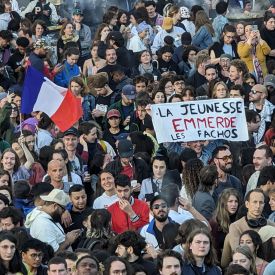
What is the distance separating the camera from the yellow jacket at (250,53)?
2727cm

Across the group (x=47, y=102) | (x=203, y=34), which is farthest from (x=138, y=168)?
(x=203, y=34)

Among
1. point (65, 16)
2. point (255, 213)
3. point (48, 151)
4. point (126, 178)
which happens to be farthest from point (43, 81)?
point (65, 16)

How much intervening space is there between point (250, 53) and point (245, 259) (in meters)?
10.3

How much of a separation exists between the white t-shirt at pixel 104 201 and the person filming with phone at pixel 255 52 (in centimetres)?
706

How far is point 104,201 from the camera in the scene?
66.4ft

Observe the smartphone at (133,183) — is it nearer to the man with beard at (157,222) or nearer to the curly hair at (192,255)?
the man with beard at (157,222)

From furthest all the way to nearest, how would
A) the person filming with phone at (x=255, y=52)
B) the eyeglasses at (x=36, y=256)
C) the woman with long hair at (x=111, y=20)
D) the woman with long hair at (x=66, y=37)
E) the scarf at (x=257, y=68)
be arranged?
the woman with long hair at (x=111, y=20) < the woman with long hair at (x=66, y=37) < the person filming with phone at (x=255, y=52) < the scarf at (x=257, y=68) < the eyeglasses at (x=36, y=256)

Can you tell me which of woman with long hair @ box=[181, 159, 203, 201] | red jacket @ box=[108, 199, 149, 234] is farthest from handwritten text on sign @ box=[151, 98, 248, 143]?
red jacket @ box=[108, 199, 149, 234]

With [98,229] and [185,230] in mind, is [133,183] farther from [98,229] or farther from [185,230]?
[185,230]

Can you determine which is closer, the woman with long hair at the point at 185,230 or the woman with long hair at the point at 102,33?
the woman with long hair at the point at 185,230

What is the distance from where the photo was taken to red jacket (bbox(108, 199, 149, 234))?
19453 millimetres

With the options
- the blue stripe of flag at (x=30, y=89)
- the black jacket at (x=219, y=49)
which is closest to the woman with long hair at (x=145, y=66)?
the black jacket at (x=219, y=49)

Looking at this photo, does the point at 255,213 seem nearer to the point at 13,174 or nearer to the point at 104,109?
the point at 13,174

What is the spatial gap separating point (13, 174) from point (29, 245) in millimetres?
3535
